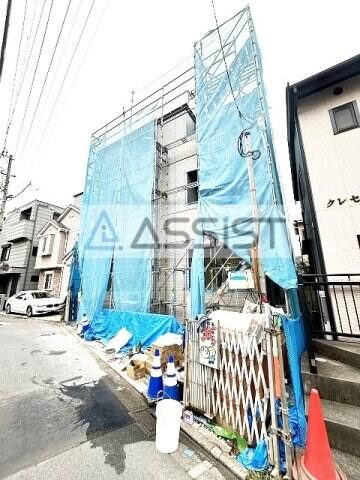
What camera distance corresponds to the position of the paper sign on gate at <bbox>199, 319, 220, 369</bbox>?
118 inches

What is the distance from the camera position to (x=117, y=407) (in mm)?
3445

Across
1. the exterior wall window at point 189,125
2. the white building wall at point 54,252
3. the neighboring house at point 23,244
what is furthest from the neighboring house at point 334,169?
the neighboring house at point 23,244

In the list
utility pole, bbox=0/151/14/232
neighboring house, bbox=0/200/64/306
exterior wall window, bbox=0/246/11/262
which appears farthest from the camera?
exterior wall window, bbox=0/246/11/262

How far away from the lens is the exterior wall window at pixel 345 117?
17.6ft

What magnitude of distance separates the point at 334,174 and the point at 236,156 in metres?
2.37

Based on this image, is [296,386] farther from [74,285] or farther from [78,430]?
[74,285]

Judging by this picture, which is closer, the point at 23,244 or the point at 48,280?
the point at 48,280

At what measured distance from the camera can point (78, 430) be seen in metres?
2.84

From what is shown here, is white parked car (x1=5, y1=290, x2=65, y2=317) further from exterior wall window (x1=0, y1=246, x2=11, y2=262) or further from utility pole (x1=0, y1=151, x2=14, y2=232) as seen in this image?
exterior wall window (x1=0, y1=246, x2=11, y2=262)

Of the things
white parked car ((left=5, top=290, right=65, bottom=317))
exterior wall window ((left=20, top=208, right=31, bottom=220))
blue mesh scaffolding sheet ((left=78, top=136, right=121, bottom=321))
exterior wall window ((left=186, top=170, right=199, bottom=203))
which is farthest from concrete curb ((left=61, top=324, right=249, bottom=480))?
exterior wall window ((left=20, top=208, right=31, bottom=220))

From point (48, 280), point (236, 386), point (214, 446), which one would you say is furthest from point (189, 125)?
point (48, 280)

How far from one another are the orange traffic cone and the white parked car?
14.3 metres

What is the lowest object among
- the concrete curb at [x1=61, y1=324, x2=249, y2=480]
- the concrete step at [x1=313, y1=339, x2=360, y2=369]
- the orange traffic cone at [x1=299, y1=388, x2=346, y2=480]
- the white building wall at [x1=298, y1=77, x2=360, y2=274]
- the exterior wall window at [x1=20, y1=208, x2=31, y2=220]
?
the concrete curb at [x1=61, y1=324, x2=249, y2=480]

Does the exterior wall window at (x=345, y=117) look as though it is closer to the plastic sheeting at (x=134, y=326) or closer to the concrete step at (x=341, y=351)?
the concrete step at (x=341, y=351)
